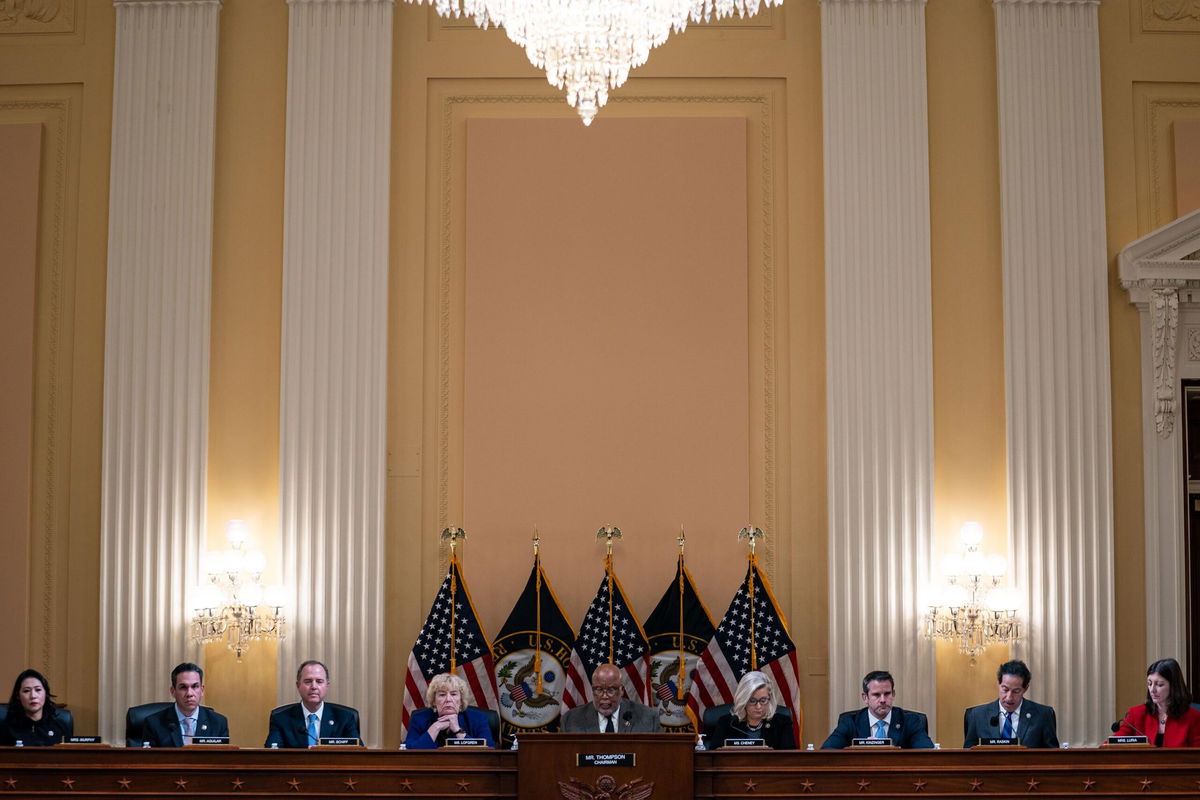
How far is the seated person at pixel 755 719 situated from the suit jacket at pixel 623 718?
1.30ft

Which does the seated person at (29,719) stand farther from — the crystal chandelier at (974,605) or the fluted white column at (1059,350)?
the fluted white column at (1059,350)

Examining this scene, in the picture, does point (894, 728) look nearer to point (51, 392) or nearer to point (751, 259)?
point (751, 259)

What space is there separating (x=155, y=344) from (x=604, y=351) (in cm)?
297

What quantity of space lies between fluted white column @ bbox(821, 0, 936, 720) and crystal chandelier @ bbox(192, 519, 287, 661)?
11.9ft

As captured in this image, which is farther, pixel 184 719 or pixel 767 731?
pixel 184 719

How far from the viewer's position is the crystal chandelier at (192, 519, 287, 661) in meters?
9.40

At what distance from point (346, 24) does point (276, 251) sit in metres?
1.61

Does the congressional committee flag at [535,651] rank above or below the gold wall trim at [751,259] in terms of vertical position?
below

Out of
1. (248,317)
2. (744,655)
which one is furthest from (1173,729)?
(248,317)

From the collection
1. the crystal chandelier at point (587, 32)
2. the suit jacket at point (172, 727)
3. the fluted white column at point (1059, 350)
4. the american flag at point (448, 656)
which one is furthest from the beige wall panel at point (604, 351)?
the crystal chandelier at point (587, 32)

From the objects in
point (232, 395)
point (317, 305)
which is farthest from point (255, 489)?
point (317, 305)

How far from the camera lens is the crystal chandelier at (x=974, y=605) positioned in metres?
9.41

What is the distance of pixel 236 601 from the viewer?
9.40 m

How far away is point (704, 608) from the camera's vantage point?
9539 mm
